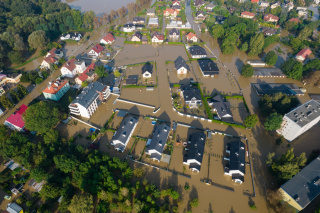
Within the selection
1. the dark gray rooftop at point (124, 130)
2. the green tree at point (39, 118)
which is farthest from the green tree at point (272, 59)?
the green tree at point (39, 118)

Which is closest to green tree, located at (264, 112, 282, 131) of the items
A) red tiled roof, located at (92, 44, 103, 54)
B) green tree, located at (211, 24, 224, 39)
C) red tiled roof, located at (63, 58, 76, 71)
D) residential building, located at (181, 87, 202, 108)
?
residential building, located at (181, 87, 202, 108)

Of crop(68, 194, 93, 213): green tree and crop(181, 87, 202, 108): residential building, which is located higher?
crop(181, 87, 202, 108): residential building

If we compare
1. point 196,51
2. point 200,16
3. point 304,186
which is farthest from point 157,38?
point 304,186

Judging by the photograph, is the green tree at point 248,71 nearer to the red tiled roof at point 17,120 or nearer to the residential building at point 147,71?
the residential building at point 147,71

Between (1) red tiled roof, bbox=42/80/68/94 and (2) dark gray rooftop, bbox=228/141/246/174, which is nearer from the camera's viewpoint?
(2) dark gray rooftop, bbox=228/141/246/174

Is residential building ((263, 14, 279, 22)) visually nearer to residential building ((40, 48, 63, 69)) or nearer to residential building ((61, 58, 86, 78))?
residential building ((61, 58, 86, 78))

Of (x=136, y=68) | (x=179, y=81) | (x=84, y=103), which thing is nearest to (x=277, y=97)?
(x=179, y=81)
